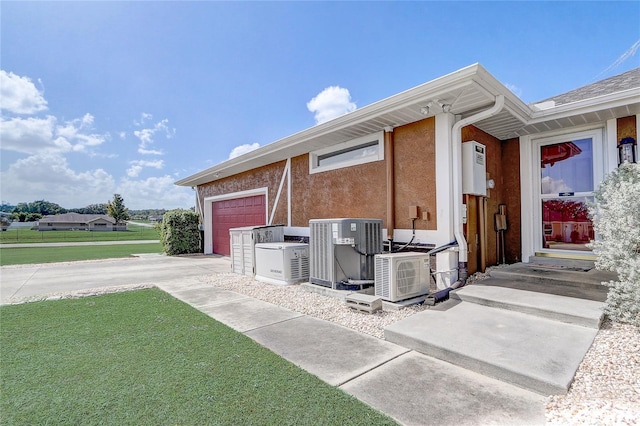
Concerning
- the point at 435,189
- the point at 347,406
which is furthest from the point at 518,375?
the point at 435,189

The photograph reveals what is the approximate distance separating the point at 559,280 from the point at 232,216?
10068 mm

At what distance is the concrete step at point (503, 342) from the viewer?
7.46 ft

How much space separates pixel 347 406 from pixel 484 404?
950 mm

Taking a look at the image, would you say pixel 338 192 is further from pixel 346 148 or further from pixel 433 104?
pixel 433 104

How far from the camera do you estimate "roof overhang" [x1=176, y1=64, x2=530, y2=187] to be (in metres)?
4.09

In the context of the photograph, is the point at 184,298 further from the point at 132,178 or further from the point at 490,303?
the point at 132,178

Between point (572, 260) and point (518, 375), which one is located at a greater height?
point (572, 260)

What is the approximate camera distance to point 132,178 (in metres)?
22.5

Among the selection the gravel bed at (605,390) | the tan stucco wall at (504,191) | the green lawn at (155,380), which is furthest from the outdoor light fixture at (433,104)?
the green lawn at (155,380)

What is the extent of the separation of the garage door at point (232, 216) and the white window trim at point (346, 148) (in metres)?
2.76

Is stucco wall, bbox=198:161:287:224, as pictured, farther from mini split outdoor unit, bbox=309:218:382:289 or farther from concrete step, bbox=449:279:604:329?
concrete step, bbox=449:279:604:329

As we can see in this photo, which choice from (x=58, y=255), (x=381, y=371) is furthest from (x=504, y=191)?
(x=58, y=255)

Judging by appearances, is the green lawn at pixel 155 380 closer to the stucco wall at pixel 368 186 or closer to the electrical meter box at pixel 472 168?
the stucco wall at pixel 368 186

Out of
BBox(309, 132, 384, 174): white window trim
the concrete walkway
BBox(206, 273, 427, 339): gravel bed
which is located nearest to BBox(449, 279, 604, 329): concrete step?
BBox(206, 273, 427, 339): gravel bed
